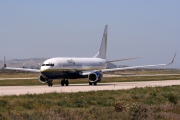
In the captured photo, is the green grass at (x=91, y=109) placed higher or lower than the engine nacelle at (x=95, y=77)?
higher

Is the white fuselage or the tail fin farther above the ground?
the tail fin

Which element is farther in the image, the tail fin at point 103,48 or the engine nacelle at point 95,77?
the tail fin at point 103,48

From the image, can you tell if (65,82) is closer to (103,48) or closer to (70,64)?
(70,64)

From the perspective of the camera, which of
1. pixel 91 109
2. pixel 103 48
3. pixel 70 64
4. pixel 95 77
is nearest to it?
pixel 91 109

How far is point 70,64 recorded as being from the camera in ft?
175

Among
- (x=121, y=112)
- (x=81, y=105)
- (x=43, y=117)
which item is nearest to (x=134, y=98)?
(x=81, y=105)

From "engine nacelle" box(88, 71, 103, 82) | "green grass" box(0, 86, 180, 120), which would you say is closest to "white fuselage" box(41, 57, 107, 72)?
"engine nacelle" box(88, 71, 103, 82)

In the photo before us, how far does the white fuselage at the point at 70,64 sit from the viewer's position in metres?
50.2

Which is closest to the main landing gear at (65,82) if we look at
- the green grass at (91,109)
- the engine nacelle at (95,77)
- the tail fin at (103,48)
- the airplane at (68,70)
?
the airplane at (68,70)

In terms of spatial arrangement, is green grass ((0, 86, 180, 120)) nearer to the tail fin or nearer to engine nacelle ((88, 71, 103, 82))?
engine nacelle ((88, 71, 103, 82))

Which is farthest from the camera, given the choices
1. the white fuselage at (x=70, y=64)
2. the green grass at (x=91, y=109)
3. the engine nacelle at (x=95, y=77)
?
the engine nacelle at (x=95, y=77)

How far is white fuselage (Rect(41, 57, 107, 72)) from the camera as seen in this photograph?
5019 cm

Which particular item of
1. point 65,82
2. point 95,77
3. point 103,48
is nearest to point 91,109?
point 65,82

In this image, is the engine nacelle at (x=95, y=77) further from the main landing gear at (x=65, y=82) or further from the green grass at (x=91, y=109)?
the green grass at (x=91, y=109)
